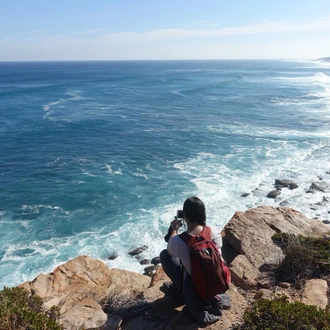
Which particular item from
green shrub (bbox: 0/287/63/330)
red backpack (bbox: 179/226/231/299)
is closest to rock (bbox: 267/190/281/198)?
red backpack (bbox: 179/226/231/299)

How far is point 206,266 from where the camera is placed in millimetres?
5230

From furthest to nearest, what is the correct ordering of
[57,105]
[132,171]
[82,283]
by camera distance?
[57,105] → [132,171] → [82,283]

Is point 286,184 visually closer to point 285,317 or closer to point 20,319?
point 285,317

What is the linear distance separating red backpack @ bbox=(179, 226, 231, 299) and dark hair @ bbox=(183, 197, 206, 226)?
23 cm

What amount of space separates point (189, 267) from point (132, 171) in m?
25.9

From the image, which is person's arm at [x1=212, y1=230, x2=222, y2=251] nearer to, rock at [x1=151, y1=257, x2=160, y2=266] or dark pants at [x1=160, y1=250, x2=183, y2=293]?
dark pants at [x1=160, y1=250, x2=183, y2=293]

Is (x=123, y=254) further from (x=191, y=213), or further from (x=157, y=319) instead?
(x=191, y=213)

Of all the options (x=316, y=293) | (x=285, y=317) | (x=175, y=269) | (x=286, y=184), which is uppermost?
(x=175, y=269)

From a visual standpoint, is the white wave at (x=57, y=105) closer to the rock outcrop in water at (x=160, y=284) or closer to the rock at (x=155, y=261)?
the rock at (x=155, y=261)

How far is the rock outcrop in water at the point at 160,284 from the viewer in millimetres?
6352

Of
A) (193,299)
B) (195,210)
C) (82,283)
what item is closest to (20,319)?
(193,299)

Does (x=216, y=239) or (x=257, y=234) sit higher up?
(x=216, y=239)

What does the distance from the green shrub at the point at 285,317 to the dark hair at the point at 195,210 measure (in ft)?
6.54

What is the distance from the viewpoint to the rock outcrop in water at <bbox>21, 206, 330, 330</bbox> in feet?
20.8
